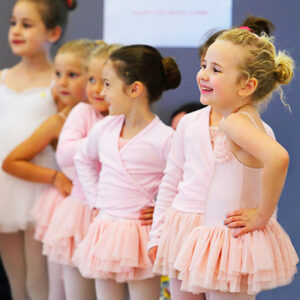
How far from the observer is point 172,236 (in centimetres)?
198

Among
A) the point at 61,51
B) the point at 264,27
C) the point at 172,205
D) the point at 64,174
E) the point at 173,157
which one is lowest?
the point at 64,174

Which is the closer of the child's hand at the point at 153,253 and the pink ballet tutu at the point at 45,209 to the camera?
the child's hand at the point at 153,253

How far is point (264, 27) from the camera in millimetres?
2111

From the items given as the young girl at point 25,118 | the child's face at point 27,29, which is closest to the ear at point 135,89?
the young girl at point 25,118

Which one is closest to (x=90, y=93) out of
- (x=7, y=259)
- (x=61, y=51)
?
(x=61, y=51)

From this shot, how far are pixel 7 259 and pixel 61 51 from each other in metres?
1.11

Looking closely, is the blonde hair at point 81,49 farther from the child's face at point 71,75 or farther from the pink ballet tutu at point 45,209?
the pink ballet tutu at point 45,209

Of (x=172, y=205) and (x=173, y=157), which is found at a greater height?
(x=173, y=157)

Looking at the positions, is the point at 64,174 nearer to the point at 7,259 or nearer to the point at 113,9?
the point at 7,259

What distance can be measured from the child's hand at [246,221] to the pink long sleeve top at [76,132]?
1.09 metres

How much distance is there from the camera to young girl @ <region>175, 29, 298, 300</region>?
169cm

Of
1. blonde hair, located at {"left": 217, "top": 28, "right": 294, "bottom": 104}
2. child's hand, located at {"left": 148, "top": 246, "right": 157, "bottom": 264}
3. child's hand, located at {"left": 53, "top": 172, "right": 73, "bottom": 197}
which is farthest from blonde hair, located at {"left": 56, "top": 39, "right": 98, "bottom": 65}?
blonde hair, located at {"left": 217, "top": 28, "right": 294, "bottom": 104}

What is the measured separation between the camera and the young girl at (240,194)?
1.69 m

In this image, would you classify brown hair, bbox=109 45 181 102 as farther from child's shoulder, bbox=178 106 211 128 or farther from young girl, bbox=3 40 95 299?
young girl, bbox=3 40 95 299
